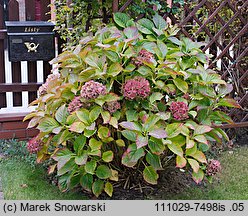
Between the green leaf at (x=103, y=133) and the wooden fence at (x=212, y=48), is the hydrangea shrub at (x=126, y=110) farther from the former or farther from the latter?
the wooden fence at (x=212, y=48)

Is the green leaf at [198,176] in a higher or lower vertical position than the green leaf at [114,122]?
lower

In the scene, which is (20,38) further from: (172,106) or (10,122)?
(172,106)

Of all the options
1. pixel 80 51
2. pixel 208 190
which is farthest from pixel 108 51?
pixel 208 190

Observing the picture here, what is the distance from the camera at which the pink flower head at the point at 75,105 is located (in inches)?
132

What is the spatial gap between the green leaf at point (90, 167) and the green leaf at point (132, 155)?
216mm

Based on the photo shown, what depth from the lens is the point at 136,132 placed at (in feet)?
10.7

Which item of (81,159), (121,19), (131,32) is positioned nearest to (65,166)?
(81,159)

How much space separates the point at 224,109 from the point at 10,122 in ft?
7.18

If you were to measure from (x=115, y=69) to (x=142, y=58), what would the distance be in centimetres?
22

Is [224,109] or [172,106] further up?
[172,106]

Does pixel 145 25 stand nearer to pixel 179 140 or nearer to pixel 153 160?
pixel 179 140

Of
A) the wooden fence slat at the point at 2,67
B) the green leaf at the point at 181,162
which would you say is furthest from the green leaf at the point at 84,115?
the wooden fence slat at the point at 2,67

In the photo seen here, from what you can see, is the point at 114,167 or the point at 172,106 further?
the point at 114,167

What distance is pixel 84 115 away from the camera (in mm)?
3314
